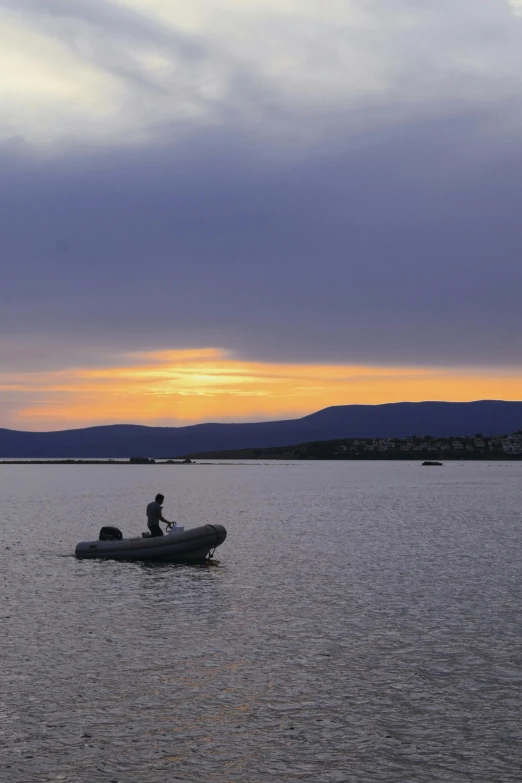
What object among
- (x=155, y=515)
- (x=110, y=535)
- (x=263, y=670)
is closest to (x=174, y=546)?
(x=155, y=515)

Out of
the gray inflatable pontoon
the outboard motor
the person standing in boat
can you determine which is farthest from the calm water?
the person standing in boat

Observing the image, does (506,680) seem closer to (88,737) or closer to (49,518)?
(88,737)

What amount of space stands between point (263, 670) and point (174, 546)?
2021 cm

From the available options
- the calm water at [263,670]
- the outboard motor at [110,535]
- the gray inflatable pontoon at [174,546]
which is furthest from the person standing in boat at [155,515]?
the outboard motor at [110,535]

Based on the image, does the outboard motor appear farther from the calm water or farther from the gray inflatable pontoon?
the calm water

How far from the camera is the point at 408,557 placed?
44812 mm

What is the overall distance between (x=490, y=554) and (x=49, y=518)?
45.0 metres

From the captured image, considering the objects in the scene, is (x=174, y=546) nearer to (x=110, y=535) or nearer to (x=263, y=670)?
(x=110, y=535)

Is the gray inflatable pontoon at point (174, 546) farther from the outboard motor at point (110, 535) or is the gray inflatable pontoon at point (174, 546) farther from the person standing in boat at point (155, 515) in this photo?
the outboard motor at point (110, 535)

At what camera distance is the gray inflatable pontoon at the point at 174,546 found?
132 ft

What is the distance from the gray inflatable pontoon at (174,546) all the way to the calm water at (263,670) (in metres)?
0.85

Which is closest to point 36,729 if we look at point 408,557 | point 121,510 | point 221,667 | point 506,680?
point 221,667

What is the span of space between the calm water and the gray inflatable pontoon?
85 centimetres

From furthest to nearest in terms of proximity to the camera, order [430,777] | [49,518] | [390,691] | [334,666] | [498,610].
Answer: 1. [49,518]
2. [498,610]
3. [334,666]
4. [390,691]
5. [430,777]
